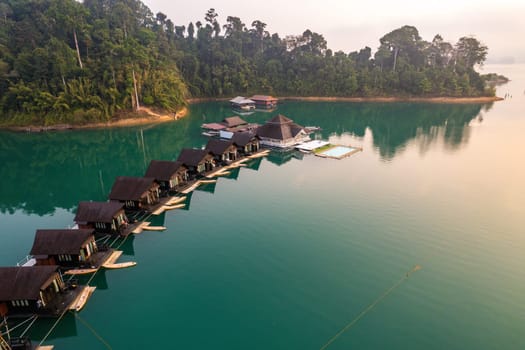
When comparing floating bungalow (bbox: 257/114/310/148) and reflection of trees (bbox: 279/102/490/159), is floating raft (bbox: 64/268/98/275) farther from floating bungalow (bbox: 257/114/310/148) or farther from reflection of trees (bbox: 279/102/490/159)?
reflection of trees (bbox: 279/102/490/159)

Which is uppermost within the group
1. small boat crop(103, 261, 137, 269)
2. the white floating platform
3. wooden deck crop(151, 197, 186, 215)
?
the white floating platform

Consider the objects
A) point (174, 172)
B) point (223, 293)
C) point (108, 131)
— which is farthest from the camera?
point (108, 131)

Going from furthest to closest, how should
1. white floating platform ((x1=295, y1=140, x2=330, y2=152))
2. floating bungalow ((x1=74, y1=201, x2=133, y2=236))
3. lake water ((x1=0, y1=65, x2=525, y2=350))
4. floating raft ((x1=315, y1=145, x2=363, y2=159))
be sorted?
white floating platform ((x1=295, y1=140, x2=330, y2=152)) → floating raft ((x1=315, y1=145, x2=363, y2=159)) → floating bungalow ((x1=74, y1=201, x2=133, y2=236)) → lake water ((x1=0, y1=65, x2=525, y2=350))

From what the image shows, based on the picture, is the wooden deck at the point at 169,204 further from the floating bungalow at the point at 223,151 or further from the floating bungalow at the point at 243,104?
the floating bungalow at the point at 243,104

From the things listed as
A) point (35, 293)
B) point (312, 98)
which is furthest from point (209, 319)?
point (312, 98)

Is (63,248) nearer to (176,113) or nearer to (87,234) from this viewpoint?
(87,234)

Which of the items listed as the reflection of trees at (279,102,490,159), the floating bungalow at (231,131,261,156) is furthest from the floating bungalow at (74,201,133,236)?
the reflection of trees at (279,102,490,159)

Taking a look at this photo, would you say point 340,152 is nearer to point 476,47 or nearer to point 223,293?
point 223,293

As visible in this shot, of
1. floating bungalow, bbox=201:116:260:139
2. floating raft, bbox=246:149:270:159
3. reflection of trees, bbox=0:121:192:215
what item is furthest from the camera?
floating bungalow, bbox=201:116:260:139
